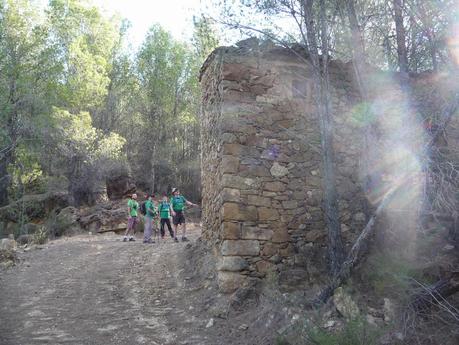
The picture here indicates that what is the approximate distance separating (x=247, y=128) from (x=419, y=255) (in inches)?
128

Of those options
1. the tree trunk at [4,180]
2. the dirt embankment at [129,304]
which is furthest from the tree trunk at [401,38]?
the tree trunk at [4,180]

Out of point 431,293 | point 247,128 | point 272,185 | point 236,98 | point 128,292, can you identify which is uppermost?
point 236,98

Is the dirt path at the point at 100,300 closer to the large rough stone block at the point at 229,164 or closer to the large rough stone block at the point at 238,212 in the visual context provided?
the large rough stone block at the point at 238,212

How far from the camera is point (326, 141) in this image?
6324 mm

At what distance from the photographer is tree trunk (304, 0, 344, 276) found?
6098 mm

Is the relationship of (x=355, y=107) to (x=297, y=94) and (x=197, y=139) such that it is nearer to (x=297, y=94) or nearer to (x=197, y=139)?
(x=297, y=94)

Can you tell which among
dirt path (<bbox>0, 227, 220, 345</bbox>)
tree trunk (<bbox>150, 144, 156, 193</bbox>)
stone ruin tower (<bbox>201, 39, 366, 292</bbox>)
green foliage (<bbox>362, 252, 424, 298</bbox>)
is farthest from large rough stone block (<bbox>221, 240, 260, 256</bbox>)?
→ tree trunk (<bbox>150, 144, 156, 193</bbox>)

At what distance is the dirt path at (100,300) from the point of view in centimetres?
540

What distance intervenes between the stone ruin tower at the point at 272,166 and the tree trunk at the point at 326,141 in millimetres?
524

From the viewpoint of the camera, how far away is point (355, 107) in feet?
24.9

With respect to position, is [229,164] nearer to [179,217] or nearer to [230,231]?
[230,231]

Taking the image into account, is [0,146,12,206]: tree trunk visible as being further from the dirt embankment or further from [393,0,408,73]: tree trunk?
[393,0,408,73]: tree trunk

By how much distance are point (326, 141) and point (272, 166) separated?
41.2 inches

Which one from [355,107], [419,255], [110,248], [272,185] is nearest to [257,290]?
[272,185]
